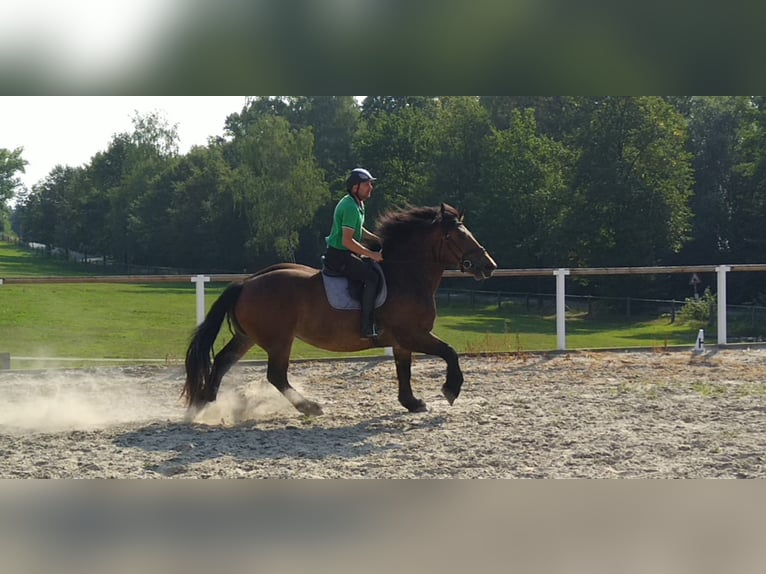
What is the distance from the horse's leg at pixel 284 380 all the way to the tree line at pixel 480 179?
21828 millimetres

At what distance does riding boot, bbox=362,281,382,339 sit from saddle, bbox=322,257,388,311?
0.10 metres

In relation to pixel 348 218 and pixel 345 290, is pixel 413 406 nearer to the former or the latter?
pixel 345 290

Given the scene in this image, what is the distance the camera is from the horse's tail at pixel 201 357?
777 centimetres

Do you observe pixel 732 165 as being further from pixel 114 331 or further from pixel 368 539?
pixel 368 539

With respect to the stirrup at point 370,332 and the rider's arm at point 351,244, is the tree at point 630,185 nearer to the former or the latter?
the stirrup at point 370,332

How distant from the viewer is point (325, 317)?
7809 mm

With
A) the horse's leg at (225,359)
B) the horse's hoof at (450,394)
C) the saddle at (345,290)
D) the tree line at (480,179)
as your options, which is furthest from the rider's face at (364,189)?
the tree line at (480,179)

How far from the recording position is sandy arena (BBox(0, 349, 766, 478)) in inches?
231

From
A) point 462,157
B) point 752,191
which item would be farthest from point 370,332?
point 462,157

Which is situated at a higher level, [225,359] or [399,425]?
[225,359]

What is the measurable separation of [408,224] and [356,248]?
0.89 metres

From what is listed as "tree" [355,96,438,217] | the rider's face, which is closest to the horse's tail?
the rider's face

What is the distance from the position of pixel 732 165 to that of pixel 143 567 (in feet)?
141
